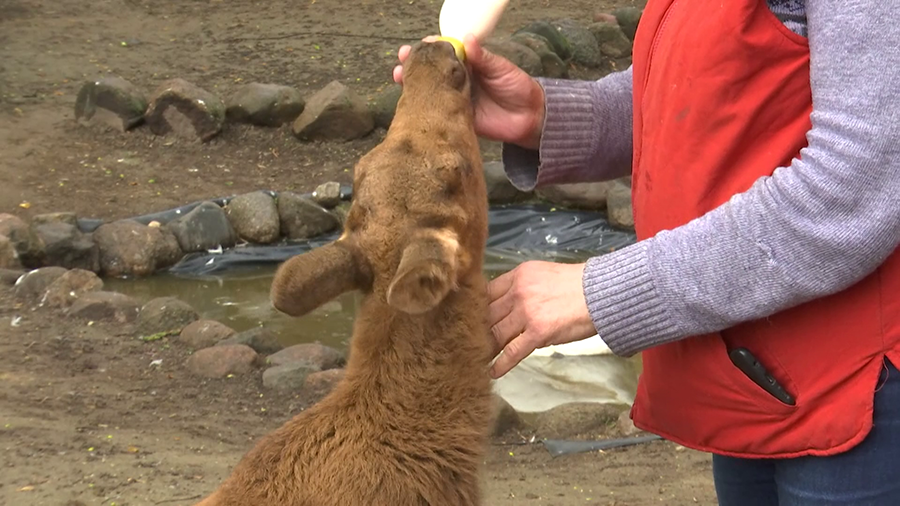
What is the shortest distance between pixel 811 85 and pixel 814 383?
59 cm

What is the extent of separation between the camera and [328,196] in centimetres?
980

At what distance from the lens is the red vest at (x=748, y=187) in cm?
201

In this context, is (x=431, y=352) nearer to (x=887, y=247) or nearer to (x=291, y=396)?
(x=887, y=247)

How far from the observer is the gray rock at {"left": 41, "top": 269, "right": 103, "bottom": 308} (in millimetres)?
7500

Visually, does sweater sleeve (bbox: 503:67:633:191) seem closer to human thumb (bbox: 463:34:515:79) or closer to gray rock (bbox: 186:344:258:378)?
human thumb (bbox: 463:34:515:79)

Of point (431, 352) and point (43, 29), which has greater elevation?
point (431, 352)

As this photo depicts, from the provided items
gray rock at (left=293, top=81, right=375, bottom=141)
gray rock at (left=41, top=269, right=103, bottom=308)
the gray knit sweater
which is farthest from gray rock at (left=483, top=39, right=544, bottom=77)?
the gray knit sweater

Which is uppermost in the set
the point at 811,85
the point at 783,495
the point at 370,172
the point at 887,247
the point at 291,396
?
the point at 811,85

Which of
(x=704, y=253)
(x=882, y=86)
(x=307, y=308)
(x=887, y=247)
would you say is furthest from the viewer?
(x=307, y=308)

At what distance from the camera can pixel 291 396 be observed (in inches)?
253

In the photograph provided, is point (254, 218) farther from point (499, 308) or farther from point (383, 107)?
point (499, 308)

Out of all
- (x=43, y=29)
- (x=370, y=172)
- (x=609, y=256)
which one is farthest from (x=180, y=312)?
(x=43, y=29)

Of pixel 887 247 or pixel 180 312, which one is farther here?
pixel 180 312

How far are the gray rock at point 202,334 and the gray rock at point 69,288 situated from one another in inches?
39.2
